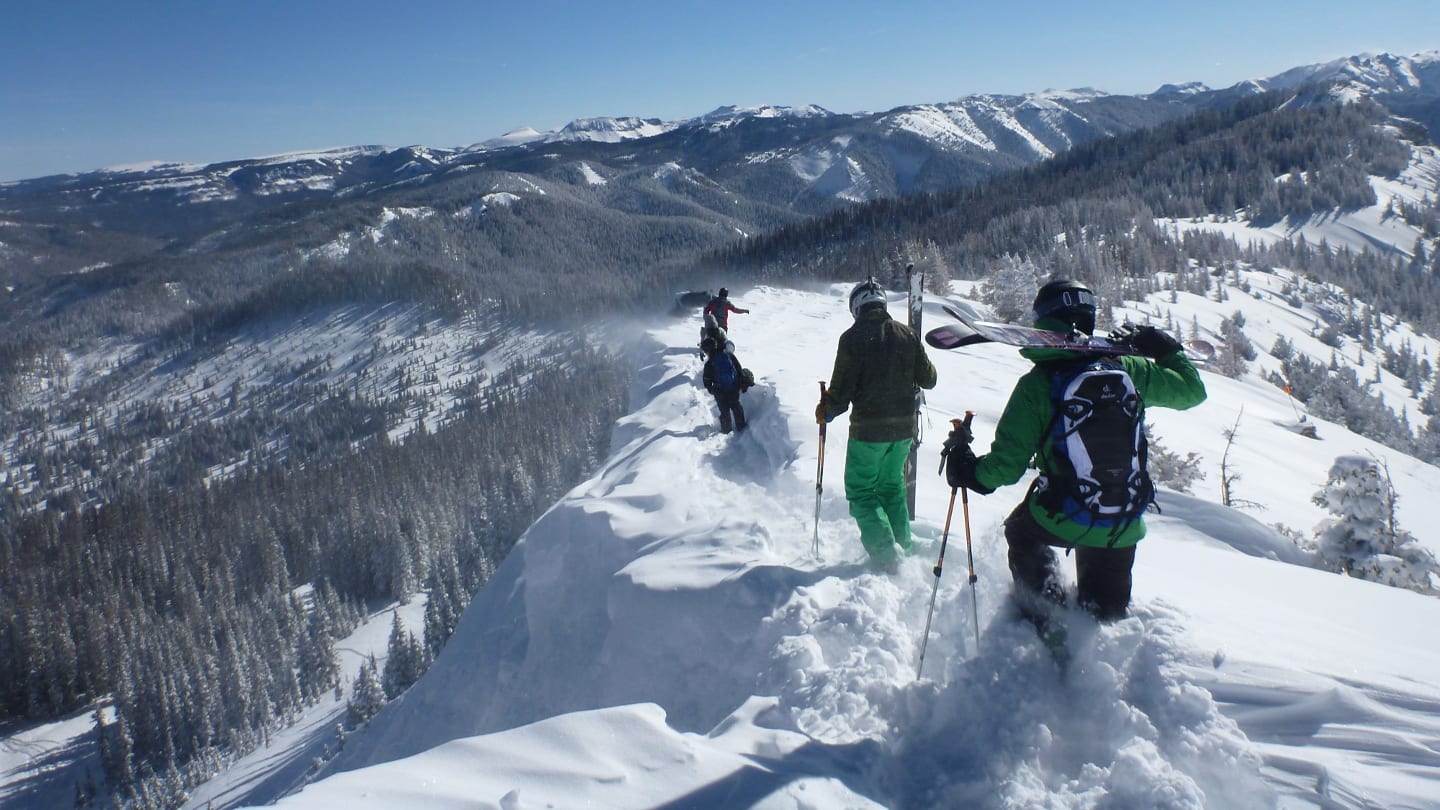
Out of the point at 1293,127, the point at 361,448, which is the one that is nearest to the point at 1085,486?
the point at 361,448

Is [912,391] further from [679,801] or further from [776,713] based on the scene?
[679,801]

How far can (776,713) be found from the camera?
14.4ft

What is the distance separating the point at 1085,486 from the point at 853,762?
6.96ft

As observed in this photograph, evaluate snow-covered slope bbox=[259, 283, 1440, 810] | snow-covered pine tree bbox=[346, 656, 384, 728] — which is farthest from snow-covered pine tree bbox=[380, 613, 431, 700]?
snow-covered slope bbox=[259, 283, 1440, 810]

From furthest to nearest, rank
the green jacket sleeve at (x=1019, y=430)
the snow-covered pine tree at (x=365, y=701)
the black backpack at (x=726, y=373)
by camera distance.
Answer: the snow-covered pine tree at (x=365, y=701)
the black backpack at (x=726, y=373)
the green jacket sleeve at (x=1019, y=430)

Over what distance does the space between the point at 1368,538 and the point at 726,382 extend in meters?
9.31

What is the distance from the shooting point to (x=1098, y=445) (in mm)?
3895

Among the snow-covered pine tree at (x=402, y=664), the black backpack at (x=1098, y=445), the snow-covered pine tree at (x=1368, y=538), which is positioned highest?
the black backpack at (x=1098, y=445)

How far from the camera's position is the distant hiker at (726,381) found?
12.3 metres

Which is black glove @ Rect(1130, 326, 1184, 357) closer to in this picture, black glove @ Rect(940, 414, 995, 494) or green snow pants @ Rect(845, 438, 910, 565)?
black glove @ Rect(940, 414, 995, 494)

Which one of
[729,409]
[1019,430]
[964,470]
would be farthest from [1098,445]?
[729,409]

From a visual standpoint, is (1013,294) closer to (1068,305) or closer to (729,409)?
(729,409)

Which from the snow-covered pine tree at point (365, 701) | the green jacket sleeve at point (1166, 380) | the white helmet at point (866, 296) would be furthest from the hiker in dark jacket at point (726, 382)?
the snow-covered pine tree at point (365, 701)

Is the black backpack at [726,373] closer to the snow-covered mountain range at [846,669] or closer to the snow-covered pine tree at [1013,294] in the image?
the snow-covered mountain range at [846,669]
